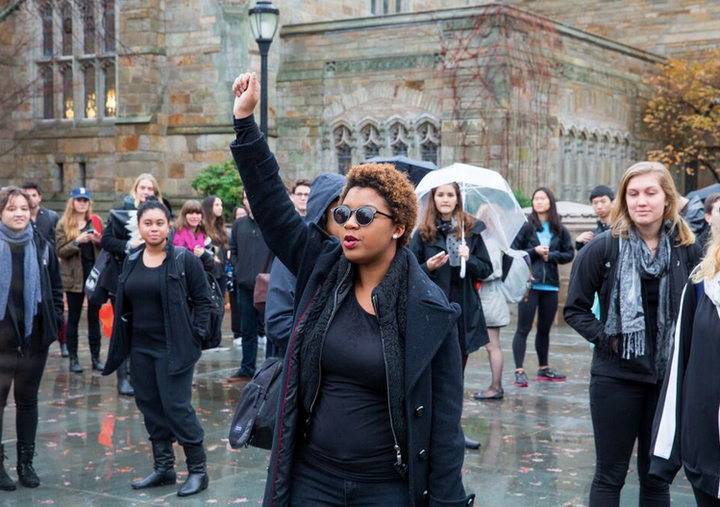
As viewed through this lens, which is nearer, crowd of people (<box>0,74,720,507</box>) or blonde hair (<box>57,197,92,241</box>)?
crowd of people (<box>0,74,720,507</box>)

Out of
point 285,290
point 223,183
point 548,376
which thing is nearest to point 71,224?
point 548,376

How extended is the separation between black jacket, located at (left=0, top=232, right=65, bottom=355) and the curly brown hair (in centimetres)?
387

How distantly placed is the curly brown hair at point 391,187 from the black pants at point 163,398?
3275mm

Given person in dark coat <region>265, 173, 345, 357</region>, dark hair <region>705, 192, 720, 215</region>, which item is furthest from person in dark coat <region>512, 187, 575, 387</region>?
person in dark coat <region>265, 173, 345, 357</region>

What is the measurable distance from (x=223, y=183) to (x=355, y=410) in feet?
56.4

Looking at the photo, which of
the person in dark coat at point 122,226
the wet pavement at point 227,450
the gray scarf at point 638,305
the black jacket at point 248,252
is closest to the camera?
the gray scarf at point 638,305

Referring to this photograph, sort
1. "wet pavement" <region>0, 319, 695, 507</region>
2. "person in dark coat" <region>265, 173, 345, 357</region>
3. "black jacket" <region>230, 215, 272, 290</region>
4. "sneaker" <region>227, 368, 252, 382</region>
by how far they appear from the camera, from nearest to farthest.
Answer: "person in dark coat" <region>265, 173, 345, 357</region> → "wet pavement" <region>0, 319, 695, 507</region> → "sneaker" <region>227, 368, 252, 382</region> → "black jacket" <region>230, 215, 272, 290</region>

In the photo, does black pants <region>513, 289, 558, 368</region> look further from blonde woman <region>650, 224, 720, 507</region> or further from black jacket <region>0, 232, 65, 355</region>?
blonde woman <region>650, 224, 720, 507</region>

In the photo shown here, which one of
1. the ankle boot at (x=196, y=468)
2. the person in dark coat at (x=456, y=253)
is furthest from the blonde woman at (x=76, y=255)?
the ankle boot at (x=196, y=468)

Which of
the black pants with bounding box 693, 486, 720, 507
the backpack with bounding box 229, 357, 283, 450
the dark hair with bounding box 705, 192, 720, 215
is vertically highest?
the dark hair with bounding box 705, 192, 720, 215

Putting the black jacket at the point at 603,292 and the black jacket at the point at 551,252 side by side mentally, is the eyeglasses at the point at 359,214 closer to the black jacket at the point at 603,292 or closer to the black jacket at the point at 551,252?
the black jacket at the point at 603,292

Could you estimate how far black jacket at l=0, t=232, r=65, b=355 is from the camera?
22.3 feet

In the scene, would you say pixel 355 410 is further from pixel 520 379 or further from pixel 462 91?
pixel 462 91

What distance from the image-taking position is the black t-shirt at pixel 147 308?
6688 millimetres
